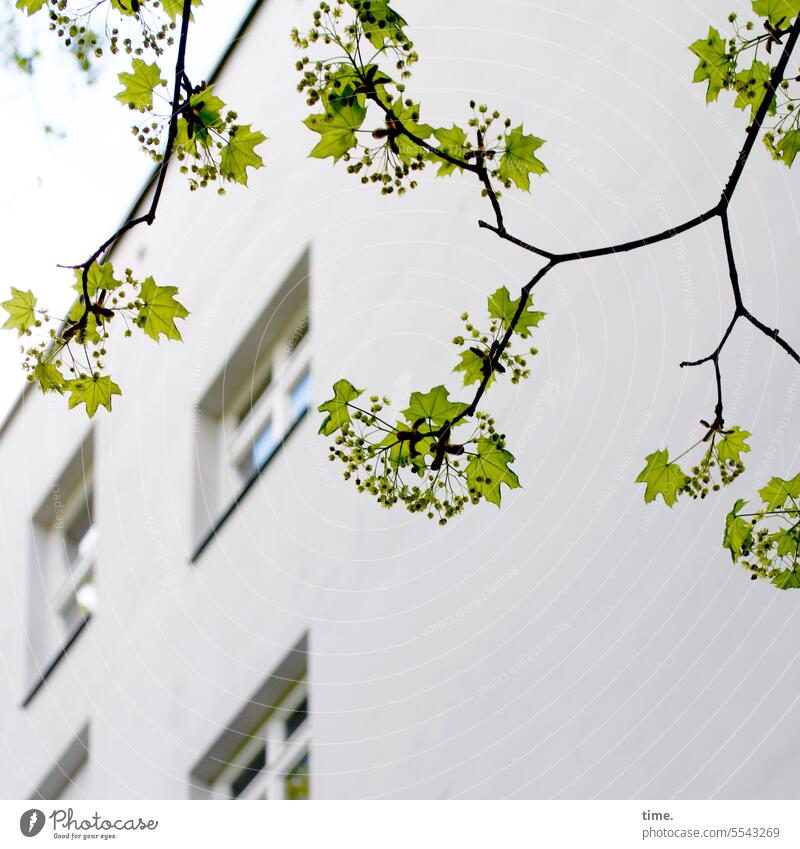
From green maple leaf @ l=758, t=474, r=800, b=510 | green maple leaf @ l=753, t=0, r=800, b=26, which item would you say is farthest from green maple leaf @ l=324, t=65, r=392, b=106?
green maple leaf @ l=758, t=474, r=800, b=510

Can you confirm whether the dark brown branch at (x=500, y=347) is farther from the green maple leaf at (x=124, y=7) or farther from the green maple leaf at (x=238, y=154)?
the green maple leaf at (x=124, y=7)

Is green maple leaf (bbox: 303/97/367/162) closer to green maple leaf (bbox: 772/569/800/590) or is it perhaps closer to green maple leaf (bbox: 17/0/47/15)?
green maple leaf (bbox: 17/0/47/15)

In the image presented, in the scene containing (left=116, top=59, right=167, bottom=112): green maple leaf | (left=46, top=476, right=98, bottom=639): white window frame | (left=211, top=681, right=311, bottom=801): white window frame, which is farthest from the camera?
(left=46, top=476, right=98, bottom=639): white window frame

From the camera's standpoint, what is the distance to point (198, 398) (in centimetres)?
773

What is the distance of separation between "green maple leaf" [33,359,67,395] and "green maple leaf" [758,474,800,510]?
58.8 inches

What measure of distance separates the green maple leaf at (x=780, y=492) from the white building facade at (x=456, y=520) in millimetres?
653

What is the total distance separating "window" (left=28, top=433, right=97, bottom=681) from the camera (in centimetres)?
904

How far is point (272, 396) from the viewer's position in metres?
7.31

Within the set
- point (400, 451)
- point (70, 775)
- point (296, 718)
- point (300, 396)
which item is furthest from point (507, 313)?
point (70, 775)

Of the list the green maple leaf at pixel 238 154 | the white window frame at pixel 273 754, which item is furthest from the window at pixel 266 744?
the green maple leaf at pixel 238 154

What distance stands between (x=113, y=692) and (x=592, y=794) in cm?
410

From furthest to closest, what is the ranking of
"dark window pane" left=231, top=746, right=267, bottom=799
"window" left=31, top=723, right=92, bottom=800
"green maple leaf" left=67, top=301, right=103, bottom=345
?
"window" left=31, top=723, right=92, bottom=800 → "dark window pane" left=231, top=746, right=267, bottom=799 → "green maple leaf" left=67, top=301, right=103, bottom=345
